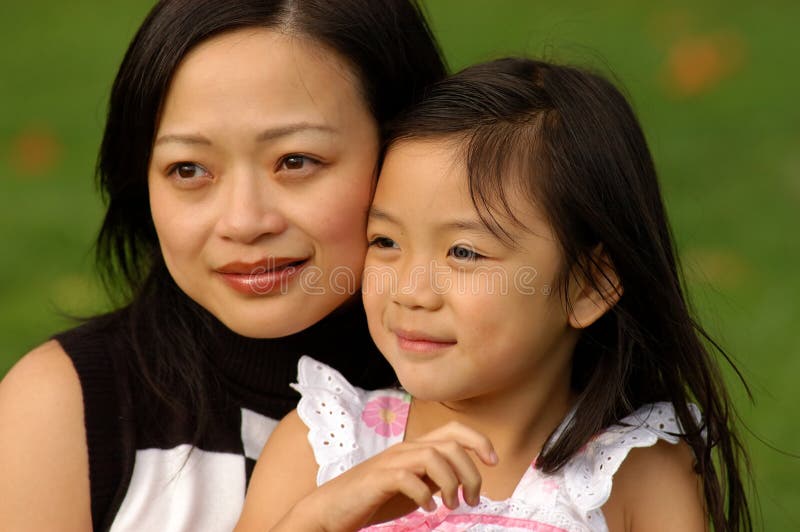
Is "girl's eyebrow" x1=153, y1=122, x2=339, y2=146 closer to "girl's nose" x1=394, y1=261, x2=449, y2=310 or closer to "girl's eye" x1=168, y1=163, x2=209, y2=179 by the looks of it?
"girl's eye" x1=168, y1=163, x2=209, y2=179

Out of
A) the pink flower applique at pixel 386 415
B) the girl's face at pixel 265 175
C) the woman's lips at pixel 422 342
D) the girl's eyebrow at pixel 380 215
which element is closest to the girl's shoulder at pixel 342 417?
the pink flower applique at pixel 386 415

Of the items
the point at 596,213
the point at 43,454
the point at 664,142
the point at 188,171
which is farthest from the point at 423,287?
the point at 664,142

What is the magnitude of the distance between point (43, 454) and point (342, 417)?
2.04 ft

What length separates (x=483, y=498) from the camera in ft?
8.37

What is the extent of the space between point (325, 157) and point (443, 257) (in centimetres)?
40

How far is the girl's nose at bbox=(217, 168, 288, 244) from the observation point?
2.65 m

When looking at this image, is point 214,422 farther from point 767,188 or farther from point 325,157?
point 767,188

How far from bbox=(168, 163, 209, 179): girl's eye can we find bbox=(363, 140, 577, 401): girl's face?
42cm

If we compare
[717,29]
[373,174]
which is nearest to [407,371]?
[373,174]

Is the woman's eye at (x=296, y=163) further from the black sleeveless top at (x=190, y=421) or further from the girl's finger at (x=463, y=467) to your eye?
the girl's finger at (x=463, y=467)

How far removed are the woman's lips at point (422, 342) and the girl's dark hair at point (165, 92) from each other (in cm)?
53

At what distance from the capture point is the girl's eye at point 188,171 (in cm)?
274

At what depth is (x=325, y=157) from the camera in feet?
8.93

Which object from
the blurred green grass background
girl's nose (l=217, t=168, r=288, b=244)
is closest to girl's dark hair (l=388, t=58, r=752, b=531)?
girl's nose (l=217, t=168, r=288, b=244)
